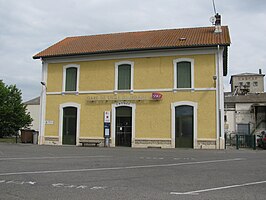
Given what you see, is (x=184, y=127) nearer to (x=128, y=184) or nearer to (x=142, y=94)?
(x=142, y=94)

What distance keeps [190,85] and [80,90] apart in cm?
853

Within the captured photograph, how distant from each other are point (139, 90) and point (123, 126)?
9.71 feet

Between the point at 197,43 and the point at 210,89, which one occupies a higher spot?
the point at 197,43

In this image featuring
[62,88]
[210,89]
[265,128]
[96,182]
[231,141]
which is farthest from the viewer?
[265,128]

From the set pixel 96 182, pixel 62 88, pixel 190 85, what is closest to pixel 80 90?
pixel 62 88

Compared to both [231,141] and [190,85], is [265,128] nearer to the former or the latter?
[231,141]

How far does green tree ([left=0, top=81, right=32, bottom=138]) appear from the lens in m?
43.3

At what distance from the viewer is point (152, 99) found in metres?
24.5

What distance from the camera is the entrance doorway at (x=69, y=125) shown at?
2633 cm

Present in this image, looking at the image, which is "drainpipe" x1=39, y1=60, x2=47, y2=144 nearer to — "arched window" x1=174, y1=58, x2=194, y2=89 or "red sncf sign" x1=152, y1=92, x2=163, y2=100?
"red sncf sign" x1=152, y1=92, x2=163, y2=100

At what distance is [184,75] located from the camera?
79.7 feet

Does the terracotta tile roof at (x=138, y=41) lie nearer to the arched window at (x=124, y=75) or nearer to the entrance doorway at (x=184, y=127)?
the arched window at (x=124, y=75)

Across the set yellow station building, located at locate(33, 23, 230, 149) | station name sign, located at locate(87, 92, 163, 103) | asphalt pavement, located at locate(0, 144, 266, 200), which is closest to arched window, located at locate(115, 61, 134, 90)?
yellow station building, located at locate(33, 23, 230, 149)

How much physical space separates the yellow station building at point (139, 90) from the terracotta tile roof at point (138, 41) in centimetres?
8
